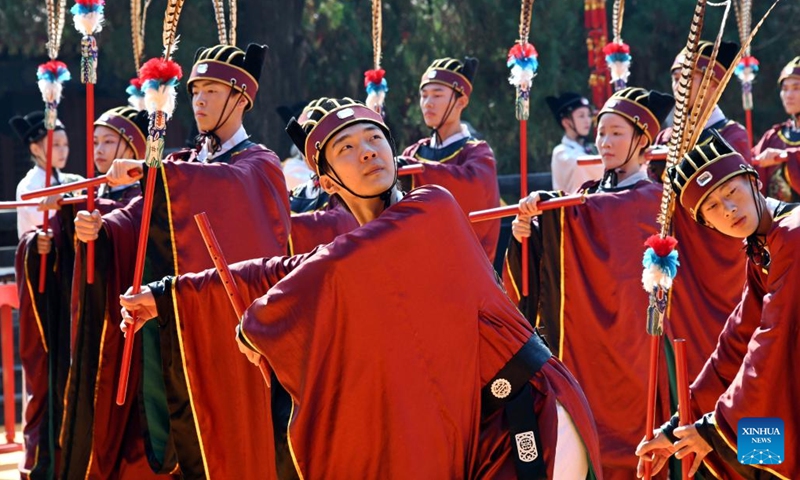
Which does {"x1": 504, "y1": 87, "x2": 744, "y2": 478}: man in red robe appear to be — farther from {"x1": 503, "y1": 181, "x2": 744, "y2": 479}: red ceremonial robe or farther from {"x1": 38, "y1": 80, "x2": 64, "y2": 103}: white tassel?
{"x1": 38, "y1": 80, "x2": 64, "y2": 103}: white tassel

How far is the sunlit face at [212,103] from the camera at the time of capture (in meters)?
6.25

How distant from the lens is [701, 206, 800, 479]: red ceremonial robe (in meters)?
4.26

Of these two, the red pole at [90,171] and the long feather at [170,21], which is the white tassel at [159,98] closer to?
the long feather at [170,21]

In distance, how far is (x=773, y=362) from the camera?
4293 mm

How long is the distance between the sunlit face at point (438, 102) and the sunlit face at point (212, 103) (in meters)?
2.48

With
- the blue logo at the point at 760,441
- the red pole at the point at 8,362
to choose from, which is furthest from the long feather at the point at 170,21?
the red pole at the point at 8,362

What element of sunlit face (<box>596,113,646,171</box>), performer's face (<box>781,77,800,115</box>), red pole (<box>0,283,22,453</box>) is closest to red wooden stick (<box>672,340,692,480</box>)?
sunlit face (<box>596,113,646,171</box>)

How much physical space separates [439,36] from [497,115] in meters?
0.87

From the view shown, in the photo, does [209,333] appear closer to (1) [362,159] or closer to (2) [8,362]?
(1) [362,159]

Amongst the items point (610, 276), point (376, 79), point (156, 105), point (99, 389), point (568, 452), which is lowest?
point (99, 389)

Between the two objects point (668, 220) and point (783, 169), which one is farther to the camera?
point (783, 169)

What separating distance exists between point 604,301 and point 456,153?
6.86 feet

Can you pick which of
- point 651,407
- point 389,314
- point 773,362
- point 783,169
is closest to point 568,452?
point 389,314

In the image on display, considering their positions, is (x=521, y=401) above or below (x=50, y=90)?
below
